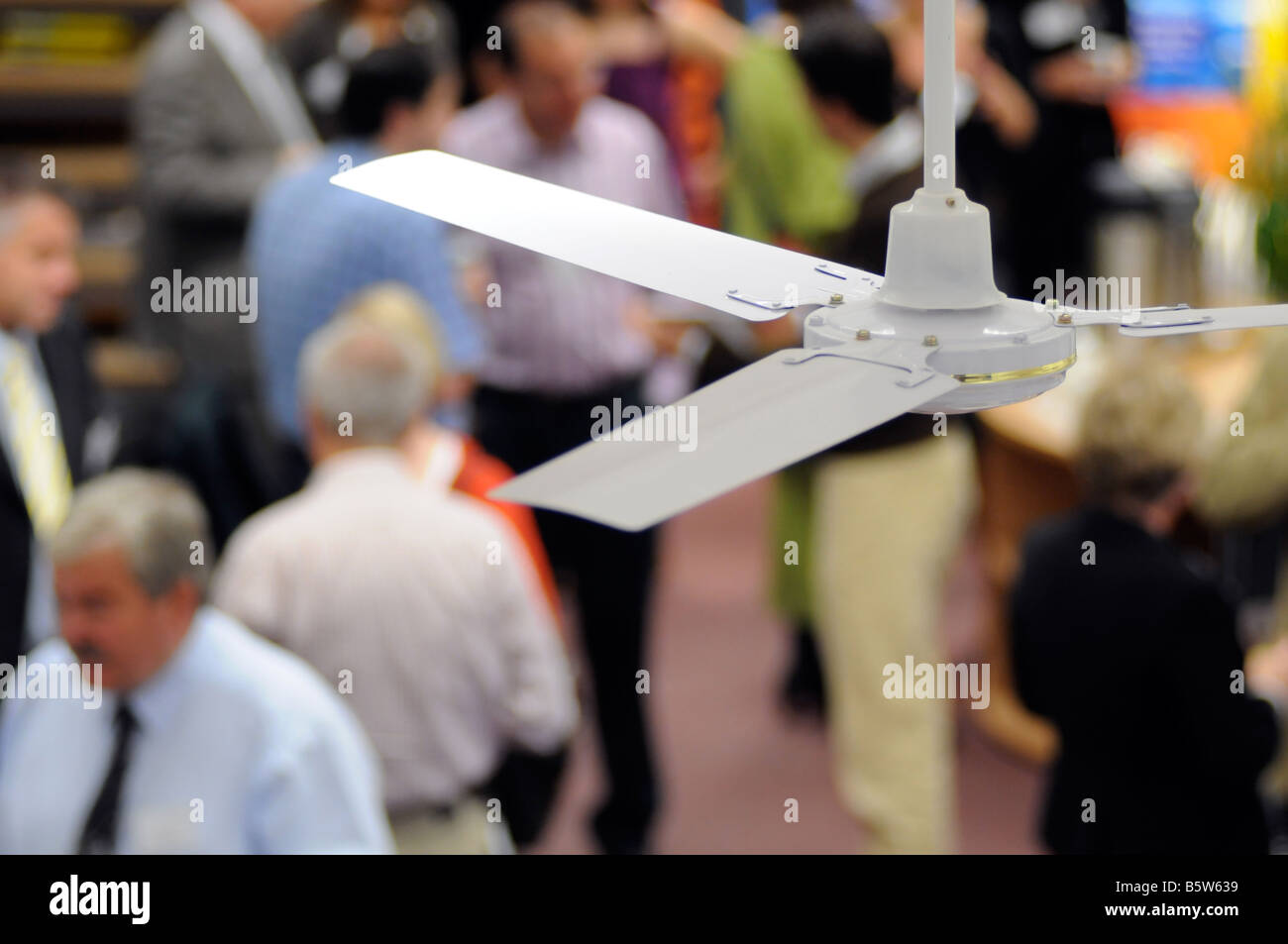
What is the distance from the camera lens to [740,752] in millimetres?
4574

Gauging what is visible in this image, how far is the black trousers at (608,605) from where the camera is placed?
399 cm

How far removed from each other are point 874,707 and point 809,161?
3.99ft

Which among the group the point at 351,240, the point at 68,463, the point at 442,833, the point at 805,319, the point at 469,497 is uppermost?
the point at 351,240

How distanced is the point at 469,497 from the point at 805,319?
71.5 inches

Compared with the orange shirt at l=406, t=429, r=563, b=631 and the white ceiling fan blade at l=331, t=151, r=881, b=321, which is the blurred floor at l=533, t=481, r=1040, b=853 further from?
the white ceiling fan blade at l=331, t=151, r=881, b=321

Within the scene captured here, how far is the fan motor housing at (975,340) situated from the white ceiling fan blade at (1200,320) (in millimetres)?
47

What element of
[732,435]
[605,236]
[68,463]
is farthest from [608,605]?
[732,435]

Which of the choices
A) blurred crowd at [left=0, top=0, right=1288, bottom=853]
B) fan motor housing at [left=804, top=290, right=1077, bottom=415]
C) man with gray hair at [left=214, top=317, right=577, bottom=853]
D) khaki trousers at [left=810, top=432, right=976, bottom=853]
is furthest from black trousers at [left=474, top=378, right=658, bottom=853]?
fan motor housing at [left=804, top=290, right=1077, bottom=415]

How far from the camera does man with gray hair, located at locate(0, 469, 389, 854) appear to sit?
241 cm

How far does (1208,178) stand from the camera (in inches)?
240

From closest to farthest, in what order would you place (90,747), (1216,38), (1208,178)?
(90,747)
(1208,178)
(1216,38)

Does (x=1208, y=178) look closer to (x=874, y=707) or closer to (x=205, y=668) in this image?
(x=874, y=707)

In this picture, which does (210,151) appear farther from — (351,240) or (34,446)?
(34,446)

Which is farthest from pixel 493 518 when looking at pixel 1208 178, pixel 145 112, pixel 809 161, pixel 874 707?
pixel 1208 178
